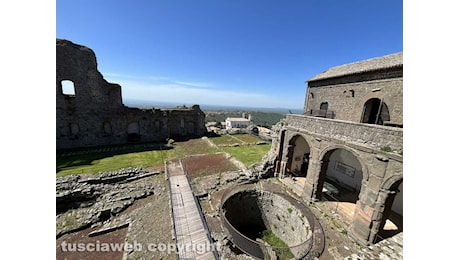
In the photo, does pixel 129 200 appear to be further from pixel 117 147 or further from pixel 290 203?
pixel 117 147

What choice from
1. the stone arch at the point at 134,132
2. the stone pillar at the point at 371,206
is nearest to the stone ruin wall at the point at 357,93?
the stone pillar at the point at 371,206

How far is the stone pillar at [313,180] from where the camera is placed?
13125 mm

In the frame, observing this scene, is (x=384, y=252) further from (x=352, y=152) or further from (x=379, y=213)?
(x=352, y=152)

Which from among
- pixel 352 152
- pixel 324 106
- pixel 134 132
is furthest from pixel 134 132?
pixel 352 152

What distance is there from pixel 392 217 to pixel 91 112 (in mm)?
36920

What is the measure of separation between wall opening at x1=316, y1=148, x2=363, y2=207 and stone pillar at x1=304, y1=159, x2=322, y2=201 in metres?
0.28

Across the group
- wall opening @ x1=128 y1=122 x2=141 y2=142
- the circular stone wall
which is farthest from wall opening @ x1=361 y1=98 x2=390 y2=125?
wall opening @ x1=128 y1=122 x2=141 y2=142

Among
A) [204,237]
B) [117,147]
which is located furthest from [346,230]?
[117,147]

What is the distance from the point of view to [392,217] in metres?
12.4

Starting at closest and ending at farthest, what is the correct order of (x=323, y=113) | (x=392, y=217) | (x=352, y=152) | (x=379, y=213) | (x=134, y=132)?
(x=379, y=213), (x=352, y=152), (x=392, y=217), (x=323, y=113), (x=134, y=132)

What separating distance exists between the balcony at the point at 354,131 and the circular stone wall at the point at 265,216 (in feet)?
19.4

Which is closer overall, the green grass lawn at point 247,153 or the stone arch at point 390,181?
the stone arch at point 390,181

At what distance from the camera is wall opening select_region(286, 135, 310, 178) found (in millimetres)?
17125

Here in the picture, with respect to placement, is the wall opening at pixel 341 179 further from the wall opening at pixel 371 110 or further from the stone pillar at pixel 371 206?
the wall opening at pixel 371 110
